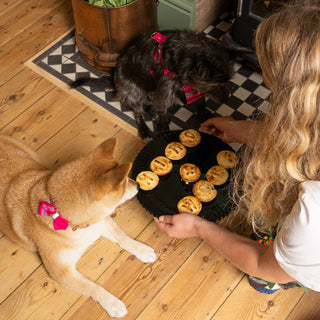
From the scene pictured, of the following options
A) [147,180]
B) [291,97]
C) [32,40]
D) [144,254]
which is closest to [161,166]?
[147,180]

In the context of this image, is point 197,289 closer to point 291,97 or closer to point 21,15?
point 291,97

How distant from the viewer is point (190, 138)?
1819mm

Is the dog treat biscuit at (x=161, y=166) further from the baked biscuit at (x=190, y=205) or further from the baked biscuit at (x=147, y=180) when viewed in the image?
the baked biscuit at (x=190, y=205)

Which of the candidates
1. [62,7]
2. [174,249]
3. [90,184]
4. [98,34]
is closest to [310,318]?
[174,249]

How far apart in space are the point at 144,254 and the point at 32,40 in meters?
1.76

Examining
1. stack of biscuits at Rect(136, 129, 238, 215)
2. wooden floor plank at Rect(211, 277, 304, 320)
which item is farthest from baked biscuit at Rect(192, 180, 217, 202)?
wooden floor plank at Rect(211, 277, 304, 320)

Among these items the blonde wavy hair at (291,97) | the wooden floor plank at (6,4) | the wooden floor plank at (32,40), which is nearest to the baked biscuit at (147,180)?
the blonde wavy hair at (291,97)

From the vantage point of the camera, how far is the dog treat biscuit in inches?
68.5

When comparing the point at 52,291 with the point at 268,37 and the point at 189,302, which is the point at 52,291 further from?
the point at 268,37

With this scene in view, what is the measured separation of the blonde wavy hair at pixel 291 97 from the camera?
907 millimetres

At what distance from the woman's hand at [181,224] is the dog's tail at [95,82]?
103 cm

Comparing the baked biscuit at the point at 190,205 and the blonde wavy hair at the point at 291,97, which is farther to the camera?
the baked biscuit at the point at 190,205

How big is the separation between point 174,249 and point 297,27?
1.20 m

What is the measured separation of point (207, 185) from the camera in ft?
5.51
